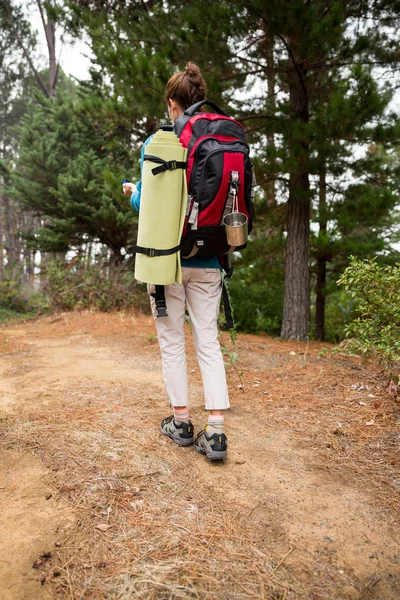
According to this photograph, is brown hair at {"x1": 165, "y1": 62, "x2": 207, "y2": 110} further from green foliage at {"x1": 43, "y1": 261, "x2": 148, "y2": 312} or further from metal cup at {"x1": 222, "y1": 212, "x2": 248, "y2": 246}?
green foliage at {"x1": 43, "y1": 261, "x2": 148, "y2": 312}

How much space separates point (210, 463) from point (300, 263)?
4.35 m

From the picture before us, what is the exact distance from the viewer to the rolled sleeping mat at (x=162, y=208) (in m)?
1.86

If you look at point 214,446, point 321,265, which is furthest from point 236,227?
point 321,265

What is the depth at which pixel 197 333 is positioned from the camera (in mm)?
2150

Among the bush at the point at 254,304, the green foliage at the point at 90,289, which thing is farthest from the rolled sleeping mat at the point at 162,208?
the green foliage at the point at 90,289

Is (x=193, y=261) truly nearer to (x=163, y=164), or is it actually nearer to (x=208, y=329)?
(x=208, y=329)

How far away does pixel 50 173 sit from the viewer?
359 inches

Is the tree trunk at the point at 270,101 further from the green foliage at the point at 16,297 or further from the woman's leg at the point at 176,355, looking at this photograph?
the green foliage at the point at 16,297

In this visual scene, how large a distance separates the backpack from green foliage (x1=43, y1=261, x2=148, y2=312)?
5.96 meters

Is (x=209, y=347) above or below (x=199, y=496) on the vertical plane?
above

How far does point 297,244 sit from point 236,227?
4269mm

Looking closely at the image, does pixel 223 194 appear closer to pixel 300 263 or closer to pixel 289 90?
pixel 300 263

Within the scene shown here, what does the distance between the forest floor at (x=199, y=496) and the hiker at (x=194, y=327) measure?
0.45ft

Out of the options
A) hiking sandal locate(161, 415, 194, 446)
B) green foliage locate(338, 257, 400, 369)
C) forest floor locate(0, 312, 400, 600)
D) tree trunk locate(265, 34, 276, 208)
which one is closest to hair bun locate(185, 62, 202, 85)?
green foliage locate(338, 257, 400, 369)
